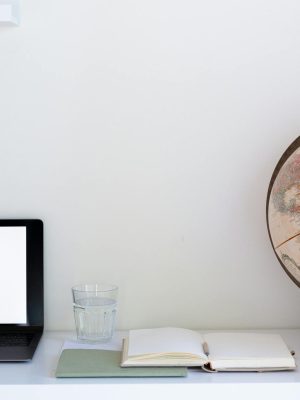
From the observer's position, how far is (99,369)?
118 centimetres

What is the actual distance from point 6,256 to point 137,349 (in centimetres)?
40

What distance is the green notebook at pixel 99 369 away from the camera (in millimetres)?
1156

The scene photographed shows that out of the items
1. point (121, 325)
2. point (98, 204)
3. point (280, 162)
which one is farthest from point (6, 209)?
point (280, 162)

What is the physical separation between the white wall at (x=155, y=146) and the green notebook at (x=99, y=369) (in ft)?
0.86

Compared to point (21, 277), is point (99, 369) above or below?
below

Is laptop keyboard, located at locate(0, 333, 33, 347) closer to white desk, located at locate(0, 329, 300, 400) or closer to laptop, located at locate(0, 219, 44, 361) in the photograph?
laptop, located at locate(0, 219, 44, 361)

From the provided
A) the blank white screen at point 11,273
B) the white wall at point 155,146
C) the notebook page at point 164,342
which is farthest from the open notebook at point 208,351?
the blank white screen at point 11,273

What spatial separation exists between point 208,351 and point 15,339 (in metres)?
0.42

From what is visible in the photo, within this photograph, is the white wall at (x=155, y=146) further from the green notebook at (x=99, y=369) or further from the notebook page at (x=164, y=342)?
the green notebook at (x=99, y=369)

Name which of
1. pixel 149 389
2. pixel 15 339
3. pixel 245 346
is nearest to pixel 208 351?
pixel 245 346

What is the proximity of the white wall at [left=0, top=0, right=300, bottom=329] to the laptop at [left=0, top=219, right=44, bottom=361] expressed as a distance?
0.13 ft

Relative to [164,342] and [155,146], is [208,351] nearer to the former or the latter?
[164,342]

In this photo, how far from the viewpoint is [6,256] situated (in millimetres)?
1438

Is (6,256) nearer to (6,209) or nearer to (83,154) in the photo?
(6,209)
